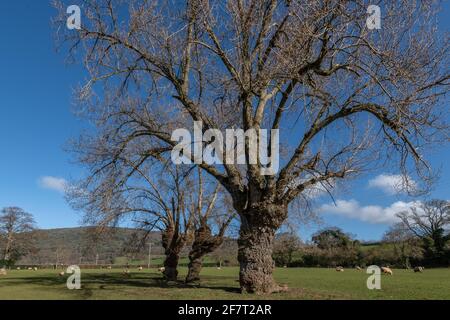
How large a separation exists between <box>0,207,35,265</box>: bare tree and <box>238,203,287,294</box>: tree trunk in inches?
2380

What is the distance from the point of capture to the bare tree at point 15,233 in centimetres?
6525

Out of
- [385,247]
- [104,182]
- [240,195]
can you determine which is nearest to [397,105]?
[240,195]

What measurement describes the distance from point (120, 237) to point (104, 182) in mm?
15981

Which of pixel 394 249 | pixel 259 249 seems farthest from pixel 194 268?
pixel 394 249

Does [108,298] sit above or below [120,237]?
below

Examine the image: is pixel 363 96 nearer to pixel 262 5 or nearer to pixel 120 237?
pixel 262 5

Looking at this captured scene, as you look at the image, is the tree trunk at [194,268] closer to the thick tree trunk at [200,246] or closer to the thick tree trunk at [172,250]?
the thick tree trunk at [200,246]

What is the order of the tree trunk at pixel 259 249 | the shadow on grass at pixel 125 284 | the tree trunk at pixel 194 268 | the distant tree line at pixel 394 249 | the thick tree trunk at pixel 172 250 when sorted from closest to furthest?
the tree trunk at pixel 259 249
the shadow on grass at pixel 125 284
the tree trunk at pixel 194 268
the thick tree trunk at pixel 172 250
the distant tree line at pixel 394 249

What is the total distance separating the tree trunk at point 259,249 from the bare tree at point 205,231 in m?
9.34

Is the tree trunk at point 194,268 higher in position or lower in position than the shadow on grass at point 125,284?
higher

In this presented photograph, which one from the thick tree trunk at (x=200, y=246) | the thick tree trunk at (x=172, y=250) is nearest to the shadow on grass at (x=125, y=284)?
the thick tree trunk at (x=200, y=246)

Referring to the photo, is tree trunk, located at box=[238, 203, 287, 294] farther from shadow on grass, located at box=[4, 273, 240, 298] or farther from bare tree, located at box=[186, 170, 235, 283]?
bare tree, located at box=[186, 170, 235, 283]

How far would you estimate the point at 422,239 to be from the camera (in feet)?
201

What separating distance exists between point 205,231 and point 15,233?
52708 millimetres
